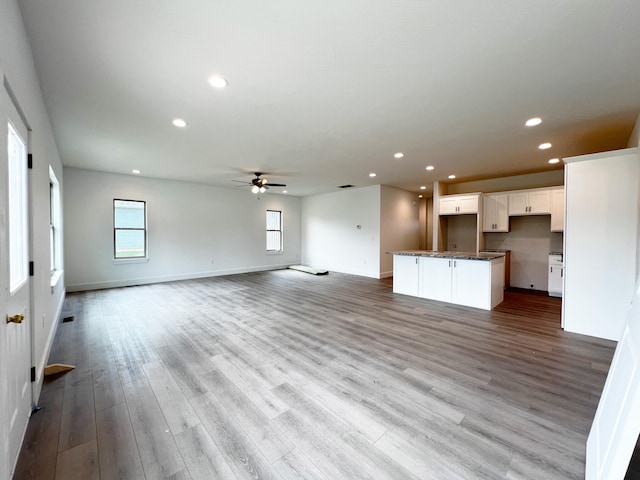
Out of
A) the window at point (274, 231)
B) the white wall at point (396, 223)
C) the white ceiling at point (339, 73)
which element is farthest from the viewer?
the window at point (274, 231)

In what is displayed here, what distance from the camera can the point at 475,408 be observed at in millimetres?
2002

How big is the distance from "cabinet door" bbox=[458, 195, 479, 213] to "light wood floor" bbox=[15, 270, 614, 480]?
3.09 metres

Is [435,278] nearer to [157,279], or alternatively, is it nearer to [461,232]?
[461,232]

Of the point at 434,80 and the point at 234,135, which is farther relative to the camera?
the point at 234,135

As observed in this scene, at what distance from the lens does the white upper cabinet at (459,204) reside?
6445 mm

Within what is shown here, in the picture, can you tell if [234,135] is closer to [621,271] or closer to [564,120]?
[564,120]

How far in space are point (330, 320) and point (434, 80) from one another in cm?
328

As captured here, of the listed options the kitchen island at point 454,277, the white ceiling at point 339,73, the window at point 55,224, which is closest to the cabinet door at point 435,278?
the kitchen island at point 454,277

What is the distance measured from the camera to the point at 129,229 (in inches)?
259

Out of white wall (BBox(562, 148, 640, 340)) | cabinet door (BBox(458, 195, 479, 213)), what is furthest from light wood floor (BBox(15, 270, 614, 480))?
cabinet door (BBox(458, 195, 479, 213))

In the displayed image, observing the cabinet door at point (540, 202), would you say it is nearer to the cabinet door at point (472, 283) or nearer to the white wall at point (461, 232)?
the white wall at point (461, 232)

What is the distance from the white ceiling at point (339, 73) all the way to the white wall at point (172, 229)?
2.10 meters

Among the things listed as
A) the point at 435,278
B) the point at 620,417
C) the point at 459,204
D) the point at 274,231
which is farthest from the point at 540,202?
the point at 274,231

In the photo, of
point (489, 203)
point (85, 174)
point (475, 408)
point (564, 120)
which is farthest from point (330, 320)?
point (85, 174)
